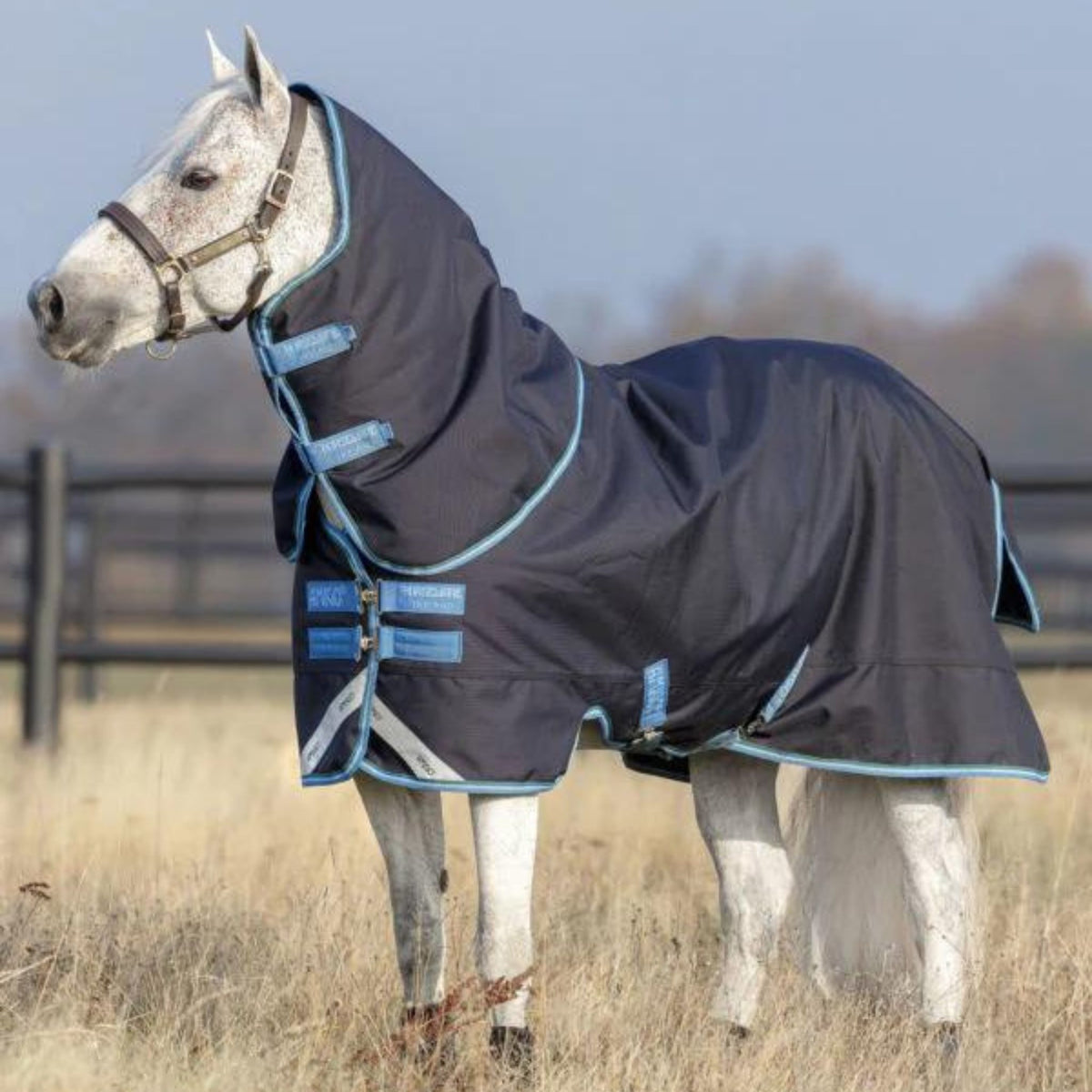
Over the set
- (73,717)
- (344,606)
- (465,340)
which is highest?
(465,340)

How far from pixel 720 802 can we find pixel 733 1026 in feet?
1.47

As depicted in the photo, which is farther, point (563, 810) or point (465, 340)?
point (563, 810)

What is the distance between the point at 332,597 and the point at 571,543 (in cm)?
40

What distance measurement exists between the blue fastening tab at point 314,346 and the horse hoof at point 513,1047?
1119mm

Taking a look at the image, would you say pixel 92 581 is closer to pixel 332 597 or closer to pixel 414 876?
pixel 414 876

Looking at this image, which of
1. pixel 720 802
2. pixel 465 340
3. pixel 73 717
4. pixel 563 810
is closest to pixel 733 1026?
pixel 720 802

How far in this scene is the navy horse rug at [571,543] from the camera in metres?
3.46

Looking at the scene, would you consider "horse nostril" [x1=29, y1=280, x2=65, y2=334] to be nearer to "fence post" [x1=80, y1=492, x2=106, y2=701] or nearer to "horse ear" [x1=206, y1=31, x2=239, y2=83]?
"horse ear" [x1=206, y1=31, x2=239, y2=83]

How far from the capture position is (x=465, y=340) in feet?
11.6

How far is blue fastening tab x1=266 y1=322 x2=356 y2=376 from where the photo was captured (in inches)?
136

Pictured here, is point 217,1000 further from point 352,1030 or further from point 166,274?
point 166,274

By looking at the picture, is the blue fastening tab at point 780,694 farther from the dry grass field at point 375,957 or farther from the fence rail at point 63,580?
the fence rail at point 63,580

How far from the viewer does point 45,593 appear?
25.2ft

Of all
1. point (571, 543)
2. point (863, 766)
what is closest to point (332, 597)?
point (571, 543)
